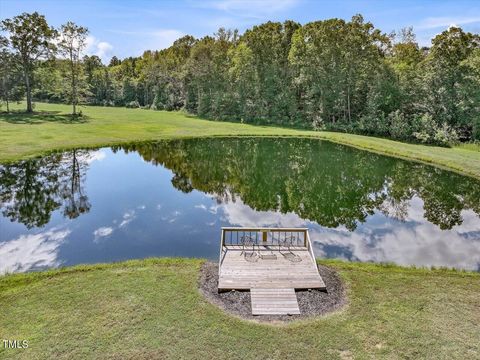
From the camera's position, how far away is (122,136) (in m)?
39.2

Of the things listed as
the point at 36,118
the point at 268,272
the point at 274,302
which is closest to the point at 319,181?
the point at 268,272

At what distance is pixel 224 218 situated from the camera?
1767 cm

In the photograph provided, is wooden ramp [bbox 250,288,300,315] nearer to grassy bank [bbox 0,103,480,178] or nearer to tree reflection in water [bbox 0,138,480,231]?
tree reflection in water [bbox 0,138,480,231]

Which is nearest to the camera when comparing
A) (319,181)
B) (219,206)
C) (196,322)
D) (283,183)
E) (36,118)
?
(196,322)

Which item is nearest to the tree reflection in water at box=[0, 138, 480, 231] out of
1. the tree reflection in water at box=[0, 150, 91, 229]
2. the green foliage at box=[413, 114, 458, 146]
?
the tree reflection in water at box=[0, 150, 91, 229]

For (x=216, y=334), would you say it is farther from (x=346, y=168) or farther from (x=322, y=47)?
(x=322, y=47)

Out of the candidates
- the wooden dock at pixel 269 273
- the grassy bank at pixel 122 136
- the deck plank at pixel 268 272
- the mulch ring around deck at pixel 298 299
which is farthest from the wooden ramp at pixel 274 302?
the grassy bank at pixel 122 136

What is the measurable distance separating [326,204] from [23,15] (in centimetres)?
5330

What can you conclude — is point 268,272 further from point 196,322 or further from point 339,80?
point 339,80

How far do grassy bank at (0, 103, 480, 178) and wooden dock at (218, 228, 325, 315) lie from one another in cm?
2094

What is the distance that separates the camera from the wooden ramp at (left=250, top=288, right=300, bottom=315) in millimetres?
9508

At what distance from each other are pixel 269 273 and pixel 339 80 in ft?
143

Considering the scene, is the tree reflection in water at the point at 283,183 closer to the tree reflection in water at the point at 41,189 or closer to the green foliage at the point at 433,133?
the tree reflection in water at the point at 41,189

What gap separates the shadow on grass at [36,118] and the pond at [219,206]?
1866cm
